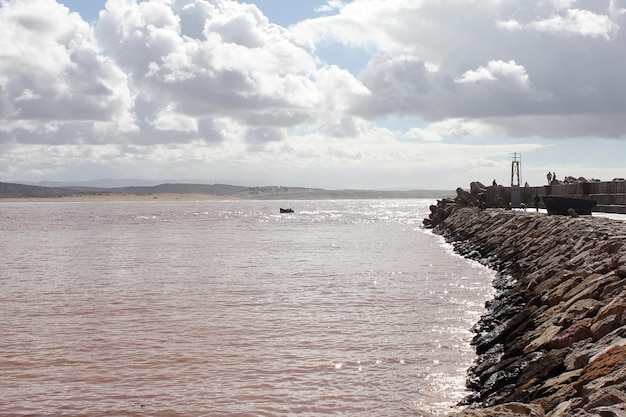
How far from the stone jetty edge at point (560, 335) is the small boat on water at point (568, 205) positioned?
5695 millimetres

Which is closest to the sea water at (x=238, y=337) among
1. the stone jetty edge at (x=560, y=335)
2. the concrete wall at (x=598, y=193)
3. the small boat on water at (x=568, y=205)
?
the stone jetty edge at (x=560, y=335)

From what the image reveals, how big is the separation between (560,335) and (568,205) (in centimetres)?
1742

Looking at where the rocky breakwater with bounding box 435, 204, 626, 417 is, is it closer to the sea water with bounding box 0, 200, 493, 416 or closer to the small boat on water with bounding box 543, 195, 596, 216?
the sea water with bounding box 0, 200, 493, 416

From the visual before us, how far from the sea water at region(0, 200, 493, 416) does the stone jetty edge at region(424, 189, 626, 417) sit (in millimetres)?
603

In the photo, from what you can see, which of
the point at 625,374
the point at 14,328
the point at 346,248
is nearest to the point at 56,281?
the point at 14,328

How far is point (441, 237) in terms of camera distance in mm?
40594

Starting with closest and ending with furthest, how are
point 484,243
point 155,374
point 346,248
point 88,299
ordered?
point 155,374
point 88,299
point 484,243
point 346,248

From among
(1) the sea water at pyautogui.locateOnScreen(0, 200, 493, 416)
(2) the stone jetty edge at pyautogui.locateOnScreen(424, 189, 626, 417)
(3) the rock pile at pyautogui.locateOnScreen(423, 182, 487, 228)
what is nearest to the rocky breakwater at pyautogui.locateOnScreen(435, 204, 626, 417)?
(2) the stone jetty edge at pyautogui.locateOnScreen(424, 189, 626, 417)

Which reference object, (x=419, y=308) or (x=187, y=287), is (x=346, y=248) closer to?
(x=187, y=287)

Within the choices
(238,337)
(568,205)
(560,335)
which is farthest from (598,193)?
(560,335)

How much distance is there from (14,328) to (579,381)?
37.3ft

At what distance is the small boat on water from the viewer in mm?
24609

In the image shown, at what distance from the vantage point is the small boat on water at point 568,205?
2461cm

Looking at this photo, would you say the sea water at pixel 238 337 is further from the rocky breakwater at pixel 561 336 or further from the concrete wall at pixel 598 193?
the concrete wall at pixel 598 193
